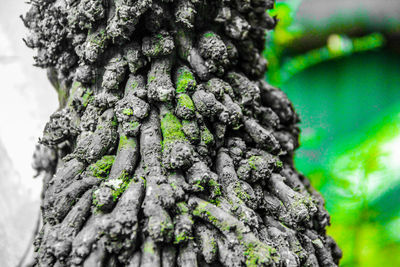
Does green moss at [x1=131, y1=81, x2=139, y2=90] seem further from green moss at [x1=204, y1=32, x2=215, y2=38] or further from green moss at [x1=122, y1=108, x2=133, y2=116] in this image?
green moss at [x1=204, y1=32, x2=215, y2=38]

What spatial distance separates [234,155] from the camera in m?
0.55

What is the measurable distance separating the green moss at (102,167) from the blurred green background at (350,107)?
1189 mm

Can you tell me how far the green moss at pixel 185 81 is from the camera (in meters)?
0.53

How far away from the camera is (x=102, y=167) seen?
0.48 meters

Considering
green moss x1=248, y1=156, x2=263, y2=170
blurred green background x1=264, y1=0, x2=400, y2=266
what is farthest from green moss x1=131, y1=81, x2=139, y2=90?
blurred green background x1=264, y1=0, x2=400, y2=266

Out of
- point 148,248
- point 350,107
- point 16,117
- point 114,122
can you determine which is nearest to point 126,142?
point 114,122

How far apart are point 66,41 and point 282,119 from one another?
19.4 inches

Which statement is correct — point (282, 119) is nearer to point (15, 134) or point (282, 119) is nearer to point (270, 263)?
point (270, 263)

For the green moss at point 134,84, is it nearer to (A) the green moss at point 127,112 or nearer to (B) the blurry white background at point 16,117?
(A) the green moss at point 127,112

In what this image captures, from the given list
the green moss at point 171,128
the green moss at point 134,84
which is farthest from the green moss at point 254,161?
the green moss at point 134,84

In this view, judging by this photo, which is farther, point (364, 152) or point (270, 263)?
point (364, 152)

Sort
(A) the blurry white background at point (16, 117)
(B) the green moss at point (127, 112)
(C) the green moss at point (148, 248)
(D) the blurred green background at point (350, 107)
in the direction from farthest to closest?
(D) the blurred green background at point (350, 107) < (A) the blurry white background at point (16, 117) < (B) the green moss at point (127, 112) < (C) the green moss at point (148, 248)

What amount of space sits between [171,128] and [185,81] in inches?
3.5

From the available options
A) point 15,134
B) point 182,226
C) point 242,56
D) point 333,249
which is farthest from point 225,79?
point 15,134
